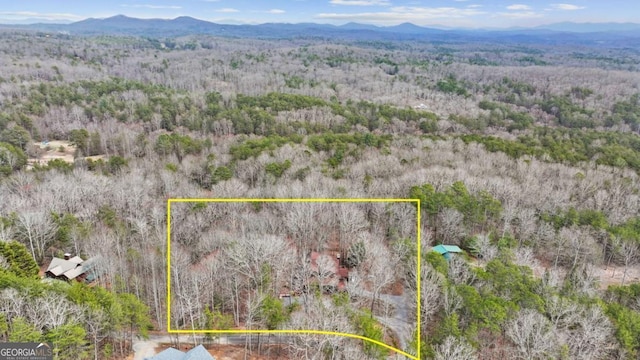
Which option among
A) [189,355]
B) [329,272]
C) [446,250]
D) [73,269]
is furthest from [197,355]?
[446,250]

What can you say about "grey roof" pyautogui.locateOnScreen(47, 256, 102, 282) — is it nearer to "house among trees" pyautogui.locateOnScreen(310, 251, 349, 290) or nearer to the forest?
the forest

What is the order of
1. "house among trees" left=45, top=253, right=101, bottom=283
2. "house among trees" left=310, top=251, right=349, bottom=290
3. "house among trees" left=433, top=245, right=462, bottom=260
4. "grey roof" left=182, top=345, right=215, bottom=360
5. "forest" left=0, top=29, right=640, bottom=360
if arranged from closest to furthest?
"grey roof" left=182, top=345, right=215, bottom=360
"forest" left=0, top=29, right=640, bottom=360
"house among trees" left=310, top=251, right=349, bottom=290
"house among trees" left=45, top=253, right=101, bottom=283
"house among trees" left=433, top=245, right=462, bottom=260

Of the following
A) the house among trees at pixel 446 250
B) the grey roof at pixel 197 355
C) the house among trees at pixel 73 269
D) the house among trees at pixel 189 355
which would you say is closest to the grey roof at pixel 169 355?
the house among trees at pixel 189 355

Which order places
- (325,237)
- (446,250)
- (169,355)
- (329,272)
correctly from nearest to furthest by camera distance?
1. (169,355)
2. (329,272)
3. (446,250)
4. (325,237)

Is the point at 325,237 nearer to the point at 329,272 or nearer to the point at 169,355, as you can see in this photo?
the point at 329,272

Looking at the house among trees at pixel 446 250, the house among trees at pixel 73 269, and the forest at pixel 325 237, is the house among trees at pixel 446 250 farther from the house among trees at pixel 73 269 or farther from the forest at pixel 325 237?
the house among trees at pixel 73 269

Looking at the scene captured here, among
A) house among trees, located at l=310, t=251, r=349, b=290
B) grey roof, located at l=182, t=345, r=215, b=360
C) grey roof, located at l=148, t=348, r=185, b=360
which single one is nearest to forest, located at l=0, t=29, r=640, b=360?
house among trees, located at l=310, t=251, r=349, b=290
